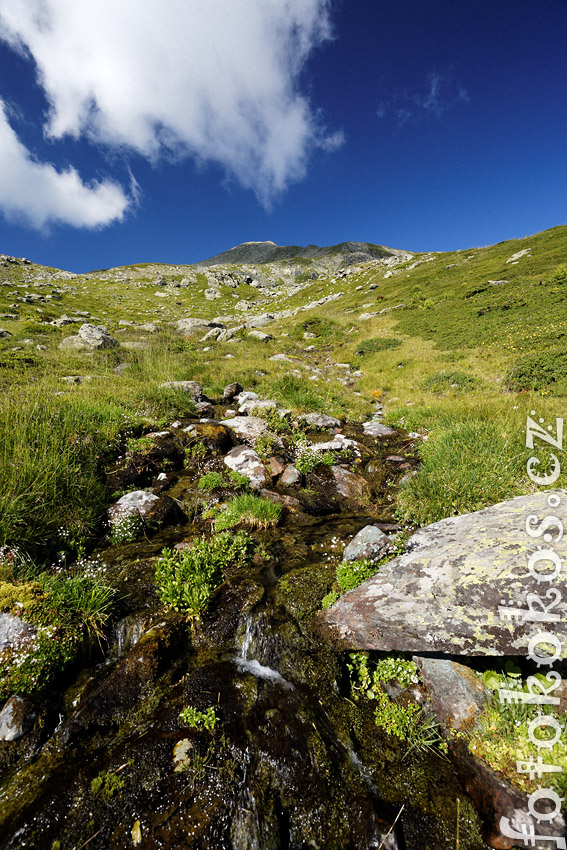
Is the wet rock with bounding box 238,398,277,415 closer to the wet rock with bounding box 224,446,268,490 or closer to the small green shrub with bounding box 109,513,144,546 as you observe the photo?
the wet rock with bounding box 224,446,268,490

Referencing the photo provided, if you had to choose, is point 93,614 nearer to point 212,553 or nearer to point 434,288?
point 212,553

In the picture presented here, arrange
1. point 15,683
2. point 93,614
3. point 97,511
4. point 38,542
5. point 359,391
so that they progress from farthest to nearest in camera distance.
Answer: point 359,391 < point 97,511 < point 38,542 < point 93,614 < point 15,683

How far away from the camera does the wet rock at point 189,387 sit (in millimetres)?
12980

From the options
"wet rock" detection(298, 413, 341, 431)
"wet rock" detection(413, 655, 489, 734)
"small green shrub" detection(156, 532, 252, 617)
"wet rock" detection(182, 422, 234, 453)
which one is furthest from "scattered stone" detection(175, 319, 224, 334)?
"wet rock" detection(413, 655, 489, 734)

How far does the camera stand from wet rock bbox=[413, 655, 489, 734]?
3.31m

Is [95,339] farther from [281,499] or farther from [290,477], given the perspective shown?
[281,499]

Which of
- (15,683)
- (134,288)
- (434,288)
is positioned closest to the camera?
(15,683)

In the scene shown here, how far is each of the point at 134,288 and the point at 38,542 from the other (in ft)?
322

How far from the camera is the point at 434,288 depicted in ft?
126

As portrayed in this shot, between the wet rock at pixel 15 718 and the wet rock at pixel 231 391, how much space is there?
38.2 feet

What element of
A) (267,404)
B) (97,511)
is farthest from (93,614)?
(267,404)

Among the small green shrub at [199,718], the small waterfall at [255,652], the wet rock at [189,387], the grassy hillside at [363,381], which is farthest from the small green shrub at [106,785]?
the wet rock at [189,387]

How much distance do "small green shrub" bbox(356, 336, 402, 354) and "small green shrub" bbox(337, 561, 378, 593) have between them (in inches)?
874

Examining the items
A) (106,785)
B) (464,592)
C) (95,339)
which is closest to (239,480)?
(106,785)
